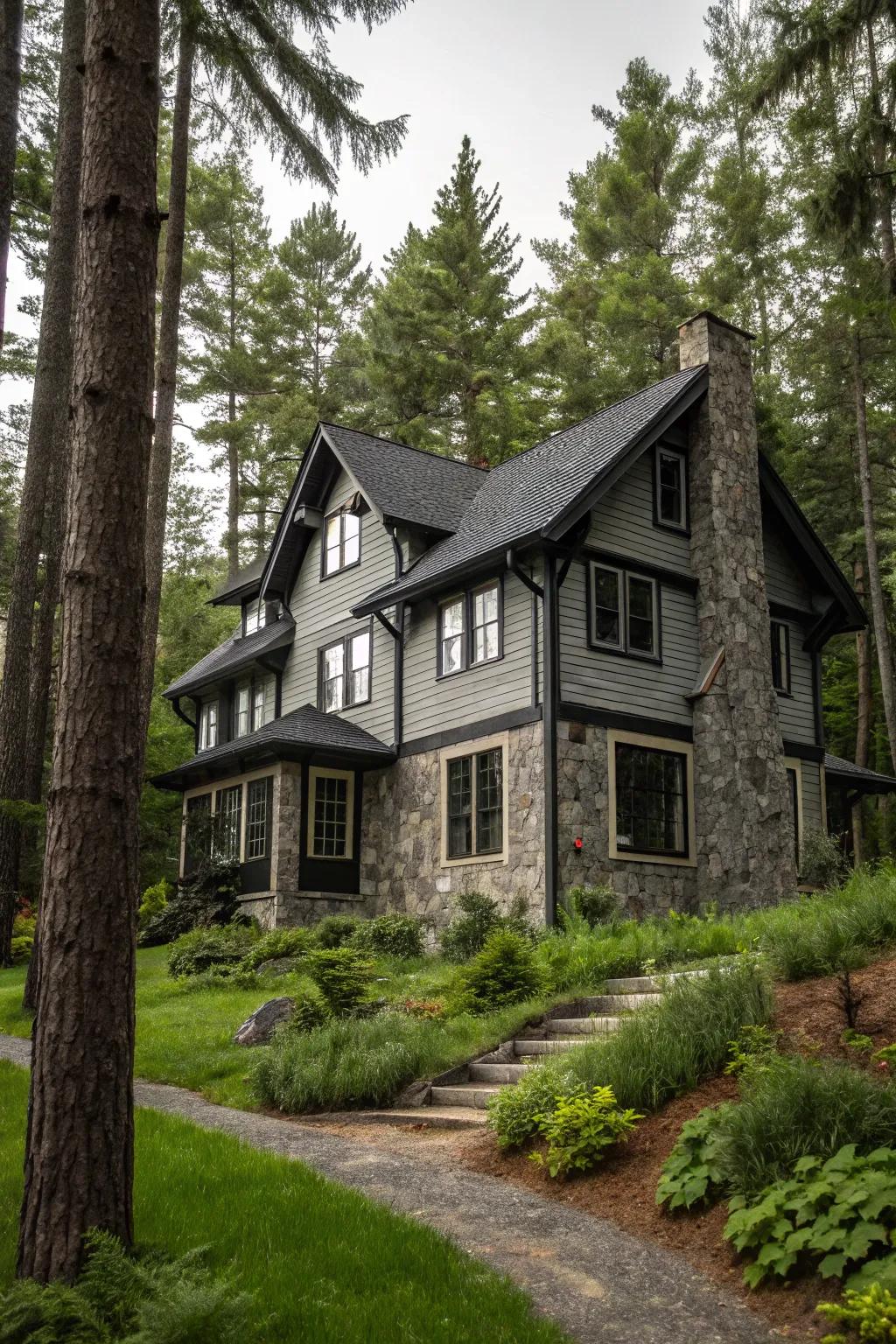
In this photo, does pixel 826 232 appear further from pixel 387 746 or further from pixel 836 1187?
pixel 836 1187

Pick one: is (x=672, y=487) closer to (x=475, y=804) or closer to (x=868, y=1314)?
(x=475, y=804)

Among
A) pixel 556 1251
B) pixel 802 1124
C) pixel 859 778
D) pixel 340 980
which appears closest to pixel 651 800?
pixel 859 778

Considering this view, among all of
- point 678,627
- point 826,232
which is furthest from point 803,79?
point 678,627

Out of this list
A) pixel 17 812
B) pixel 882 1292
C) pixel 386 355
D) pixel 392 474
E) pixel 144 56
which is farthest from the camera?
pixel 386 355

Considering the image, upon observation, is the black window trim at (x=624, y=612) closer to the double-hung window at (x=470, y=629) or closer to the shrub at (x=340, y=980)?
the double-hung window at (x=470, y=629)

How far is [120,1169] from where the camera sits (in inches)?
185

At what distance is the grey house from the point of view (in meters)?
16.0

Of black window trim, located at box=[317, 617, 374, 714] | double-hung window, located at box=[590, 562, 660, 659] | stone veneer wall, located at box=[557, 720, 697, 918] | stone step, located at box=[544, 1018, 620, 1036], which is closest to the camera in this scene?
stone step, located at box=[544, 1018, 620, 1036]

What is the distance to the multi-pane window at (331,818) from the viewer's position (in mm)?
18875

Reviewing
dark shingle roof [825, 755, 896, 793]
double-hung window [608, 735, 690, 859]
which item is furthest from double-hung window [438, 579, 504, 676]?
dark shingle roof [825, 755, 896, 793]

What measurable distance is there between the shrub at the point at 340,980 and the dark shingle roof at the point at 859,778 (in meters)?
12.8

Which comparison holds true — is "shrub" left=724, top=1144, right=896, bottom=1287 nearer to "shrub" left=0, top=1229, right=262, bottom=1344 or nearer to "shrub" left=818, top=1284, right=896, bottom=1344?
"shrub" left=818, top=1284, right=896, bottom=1344

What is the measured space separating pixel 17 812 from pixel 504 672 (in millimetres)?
6862

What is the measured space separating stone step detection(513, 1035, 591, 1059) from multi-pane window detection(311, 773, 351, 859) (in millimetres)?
9463
